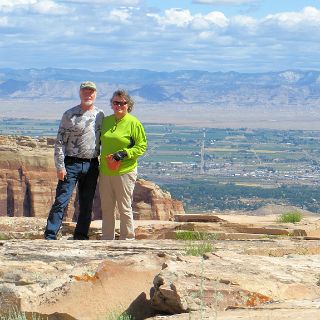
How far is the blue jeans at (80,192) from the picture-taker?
46.9 ft

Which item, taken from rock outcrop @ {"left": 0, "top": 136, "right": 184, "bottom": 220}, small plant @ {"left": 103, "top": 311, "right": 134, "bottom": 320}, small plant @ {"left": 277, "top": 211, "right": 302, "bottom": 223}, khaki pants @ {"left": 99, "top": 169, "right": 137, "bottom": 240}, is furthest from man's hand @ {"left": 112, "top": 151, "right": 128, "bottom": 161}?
rock outcrop @ {"left": 0, "top": 136, "right": 184, "bottom": 220}

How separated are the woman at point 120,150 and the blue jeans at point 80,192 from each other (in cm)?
25

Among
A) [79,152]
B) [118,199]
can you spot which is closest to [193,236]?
[118,199]

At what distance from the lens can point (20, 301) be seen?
30.1 ft

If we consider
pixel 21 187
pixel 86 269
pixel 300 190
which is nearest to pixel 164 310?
pixel 86 269

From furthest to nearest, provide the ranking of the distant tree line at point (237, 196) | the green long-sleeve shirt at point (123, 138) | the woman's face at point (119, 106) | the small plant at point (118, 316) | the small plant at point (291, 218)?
the distant tree line at point (237, 196)
the small plant at point (291, 218)
the green long-sleeve shirt at point (123, 138)
the woman's face at point (119, 106)
the small plant at point (118, 316)

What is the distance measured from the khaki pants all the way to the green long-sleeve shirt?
0.19 meters

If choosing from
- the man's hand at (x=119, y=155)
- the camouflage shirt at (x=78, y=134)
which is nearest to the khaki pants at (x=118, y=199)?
the man's hand at (x=119, y=155)

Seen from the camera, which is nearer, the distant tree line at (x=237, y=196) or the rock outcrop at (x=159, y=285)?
the rock outcrop at (x=159, y=285)

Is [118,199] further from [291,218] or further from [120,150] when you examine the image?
[291,218]

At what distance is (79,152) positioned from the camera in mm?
14133

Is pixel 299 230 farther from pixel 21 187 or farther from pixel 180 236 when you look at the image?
pixel 21 187

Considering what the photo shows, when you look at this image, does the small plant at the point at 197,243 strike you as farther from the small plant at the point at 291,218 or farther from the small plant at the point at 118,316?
the small plant at the point at 291,218

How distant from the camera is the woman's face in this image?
1380 cm
